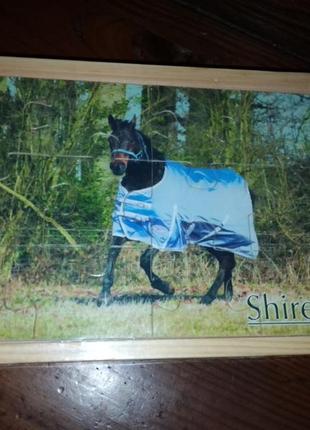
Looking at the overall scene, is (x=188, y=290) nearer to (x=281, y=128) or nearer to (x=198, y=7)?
(x=281, y=128)

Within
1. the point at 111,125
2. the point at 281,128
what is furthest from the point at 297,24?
the point at 111,125

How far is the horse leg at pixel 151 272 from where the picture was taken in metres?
0.64

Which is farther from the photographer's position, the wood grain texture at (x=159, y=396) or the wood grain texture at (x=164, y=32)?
the wood grain texture at (x=164, y=32)

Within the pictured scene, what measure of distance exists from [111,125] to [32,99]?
4.5 inches

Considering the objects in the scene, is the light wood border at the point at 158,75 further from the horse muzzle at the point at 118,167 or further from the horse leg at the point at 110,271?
the horse leg at the point at 110,271

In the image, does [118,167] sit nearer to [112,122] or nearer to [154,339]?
[112,122]

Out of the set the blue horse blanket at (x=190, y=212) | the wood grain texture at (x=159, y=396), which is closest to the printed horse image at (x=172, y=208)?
the blue horse blanket at (x=190, y=212)

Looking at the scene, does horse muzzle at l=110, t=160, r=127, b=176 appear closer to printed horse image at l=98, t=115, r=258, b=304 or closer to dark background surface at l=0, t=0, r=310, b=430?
printed horse image at l=98, t=115, r=258, b=304

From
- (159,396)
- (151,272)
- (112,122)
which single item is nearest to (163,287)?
(151,272)

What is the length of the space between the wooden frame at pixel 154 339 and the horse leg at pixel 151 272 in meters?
0.06

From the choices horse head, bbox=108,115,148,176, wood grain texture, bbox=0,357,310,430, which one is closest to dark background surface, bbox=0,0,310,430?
wood grain texture, bbox=0,357,310,430

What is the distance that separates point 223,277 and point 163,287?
83 millimetres

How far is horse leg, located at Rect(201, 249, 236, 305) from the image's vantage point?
0.65 meters

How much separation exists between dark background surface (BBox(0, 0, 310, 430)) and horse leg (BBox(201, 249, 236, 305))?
8 centimetres
